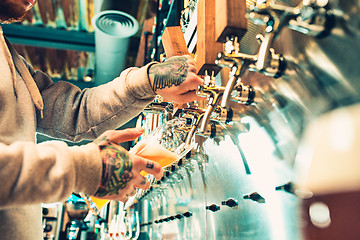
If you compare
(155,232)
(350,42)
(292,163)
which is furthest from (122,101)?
(155,232)

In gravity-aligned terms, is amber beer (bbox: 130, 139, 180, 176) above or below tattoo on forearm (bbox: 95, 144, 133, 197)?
above

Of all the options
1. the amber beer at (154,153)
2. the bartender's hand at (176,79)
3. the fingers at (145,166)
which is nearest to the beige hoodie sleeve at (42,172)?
the fingers at (145,166)

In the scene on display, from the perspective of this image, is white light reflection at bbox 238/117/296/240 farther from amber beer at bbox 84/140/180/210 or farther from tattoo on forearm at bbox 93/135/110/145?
tattoo on forearm at bbox 93/135/110/145

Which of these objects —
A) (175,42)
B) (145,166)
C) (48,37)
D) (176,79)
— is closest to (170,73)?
(176,79)

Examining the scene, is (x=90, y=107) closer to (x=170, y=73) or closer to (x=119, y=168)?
(x=170, y=73)

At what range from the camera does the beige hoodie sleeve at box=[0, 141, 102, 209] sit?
668mm

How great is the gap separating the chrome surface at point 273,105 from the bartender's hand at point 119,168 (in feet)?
0.69

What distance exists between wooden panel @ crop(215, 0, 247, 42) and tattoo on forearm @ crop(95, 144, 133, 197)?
0.41 m

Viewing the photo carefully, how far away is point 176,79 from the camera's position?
3.51 ft

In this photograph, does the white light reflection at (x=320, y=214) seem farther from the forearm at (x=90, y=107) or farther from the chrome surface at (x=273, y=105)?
the forearm at (x=90, y=107)

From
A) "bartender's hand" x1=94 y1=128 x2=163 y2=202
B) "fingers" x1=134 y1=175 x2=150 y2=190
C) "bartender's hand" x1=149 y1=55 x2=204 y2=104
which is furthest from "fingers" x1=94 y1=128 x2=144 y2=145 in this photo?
"bartender's hand" x1=149 y1=55 x2=204 y2=104

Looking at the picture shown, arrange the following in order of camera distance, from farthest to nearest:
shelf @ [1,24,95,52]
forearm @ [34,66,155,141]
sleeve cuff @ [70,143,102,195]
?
1. shelf @ [1,24,95,52]
2. forearm @ [34,66,155,141]
3. sleeve cuff @ [70,143,102,195]

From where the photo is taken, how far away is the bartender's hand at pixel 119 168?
78cm

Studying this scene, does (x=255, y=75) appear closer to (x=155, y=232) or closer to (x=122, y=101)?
(x=122, y=101)
